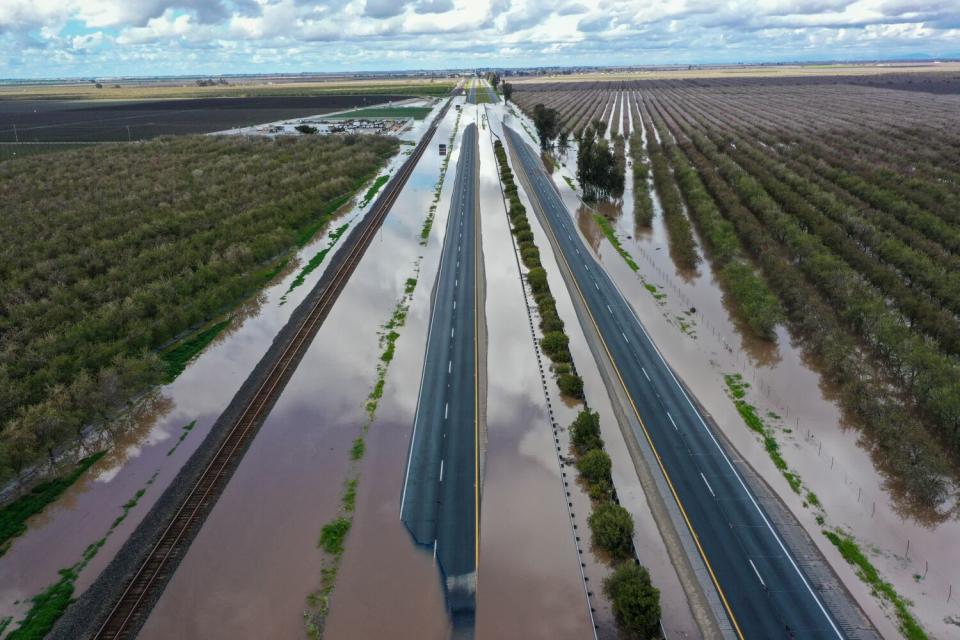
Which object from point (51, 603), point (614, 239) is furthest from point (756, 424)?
point (614, 239)

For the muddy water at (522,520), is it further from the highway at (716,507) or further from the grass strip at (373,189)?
the grass strip at (373,189)

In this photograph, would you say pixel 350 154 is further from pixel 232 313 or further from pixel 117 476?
pixel 117 476

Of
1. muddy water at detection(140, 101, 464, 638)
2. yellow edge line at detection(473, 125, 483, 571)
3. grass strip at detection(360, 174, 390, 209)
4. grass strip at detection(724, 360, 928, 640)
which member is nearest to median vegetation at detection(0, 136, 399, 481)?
grass strip at detection(360, 174, 390, 209)

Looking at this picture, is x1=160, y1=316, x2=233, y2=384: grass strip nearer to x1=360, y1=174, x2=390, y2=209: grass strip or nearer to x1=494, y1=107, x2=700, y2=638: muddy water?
x1=494, y1=107, x2=700, y2=638: muddy water

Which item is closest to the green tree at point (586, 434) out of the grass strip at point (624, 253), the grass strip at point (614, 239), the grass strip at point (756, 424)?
the grass strip at point (756, 424)

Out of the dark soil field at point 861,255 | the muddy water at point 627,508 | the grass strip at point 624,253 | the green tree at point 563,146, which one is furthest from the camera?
the green tree at point 563,146

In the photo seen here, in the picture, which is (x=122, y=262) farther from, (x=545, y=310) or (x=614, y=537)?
(x=614, y=537)

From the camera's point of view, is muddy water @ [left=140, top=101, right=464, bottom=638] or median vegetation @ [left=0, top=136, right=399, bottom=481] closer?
muddy water @ [left=140, top=101, right=464, bottom=638]
